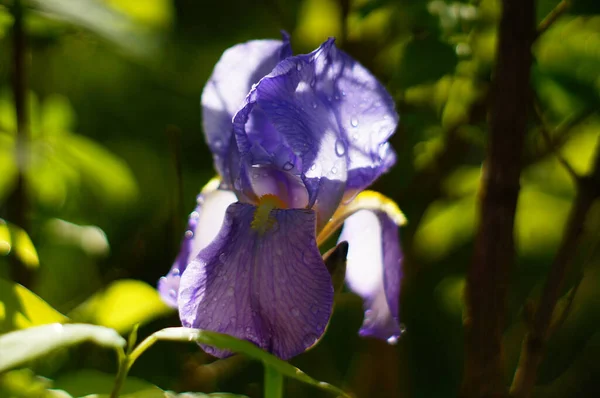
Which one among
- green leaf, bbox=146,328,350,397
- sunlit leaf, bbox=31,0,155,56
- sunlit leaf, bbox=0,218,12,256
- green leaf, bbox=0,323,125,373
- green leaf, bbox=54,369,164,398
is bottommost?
green leaf, bbox=54,369,164,398

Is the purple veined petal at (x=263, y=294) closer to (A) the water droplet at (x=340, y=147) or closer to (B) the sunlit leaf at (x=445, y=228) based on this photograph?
(A) the water droplet at (x=340, y=147)

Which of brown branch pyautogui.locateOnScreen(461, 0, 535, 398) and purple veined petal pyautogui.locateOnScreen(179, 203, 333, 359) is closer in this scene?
purple veined petal pyautogui.locateOnScreen(179, 203, 333, 359)

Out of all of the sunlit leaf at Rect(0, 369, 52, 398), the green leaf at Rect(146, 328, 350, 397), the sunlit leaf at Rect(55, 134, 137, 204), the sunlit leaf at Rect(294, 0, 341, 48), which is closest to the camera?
the green leaf at Rect(146, 328, 350, 397)

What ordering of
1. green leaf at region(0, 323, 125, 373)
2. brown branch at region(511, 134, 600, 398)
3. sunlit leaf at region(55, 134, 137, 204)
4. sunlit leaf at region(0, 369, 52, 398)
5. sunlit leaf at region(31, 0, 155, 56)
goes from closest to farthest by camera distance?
green leaf at region(0, 323, 125, 373)
sunlit leaf at region(0, 369, 52, 398)
sunlit leaf at region(31, 0, 155, 56)
brown branch at region(511, 134, 600, 398)
sunlit leaf at region(55, 134, 137, 204)

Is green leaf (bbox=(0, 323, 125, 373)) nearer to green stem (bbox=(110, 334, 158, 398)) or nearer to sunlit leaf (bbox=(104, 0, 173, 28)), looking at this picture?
green stem (bbox=(110, 334, 158, 398))

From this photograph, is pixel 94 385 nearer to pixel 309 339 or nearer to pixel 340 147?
pixel 309 339

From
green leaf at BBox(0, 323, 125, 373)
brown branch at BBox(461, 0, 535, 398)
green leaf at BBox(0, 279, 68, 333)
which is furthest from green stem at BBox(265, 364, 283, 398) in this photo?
brown branch at BBox(461, 0, 535, 398)

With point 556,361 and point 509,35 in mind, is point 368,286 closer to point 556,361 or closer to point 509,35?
point 509,35
